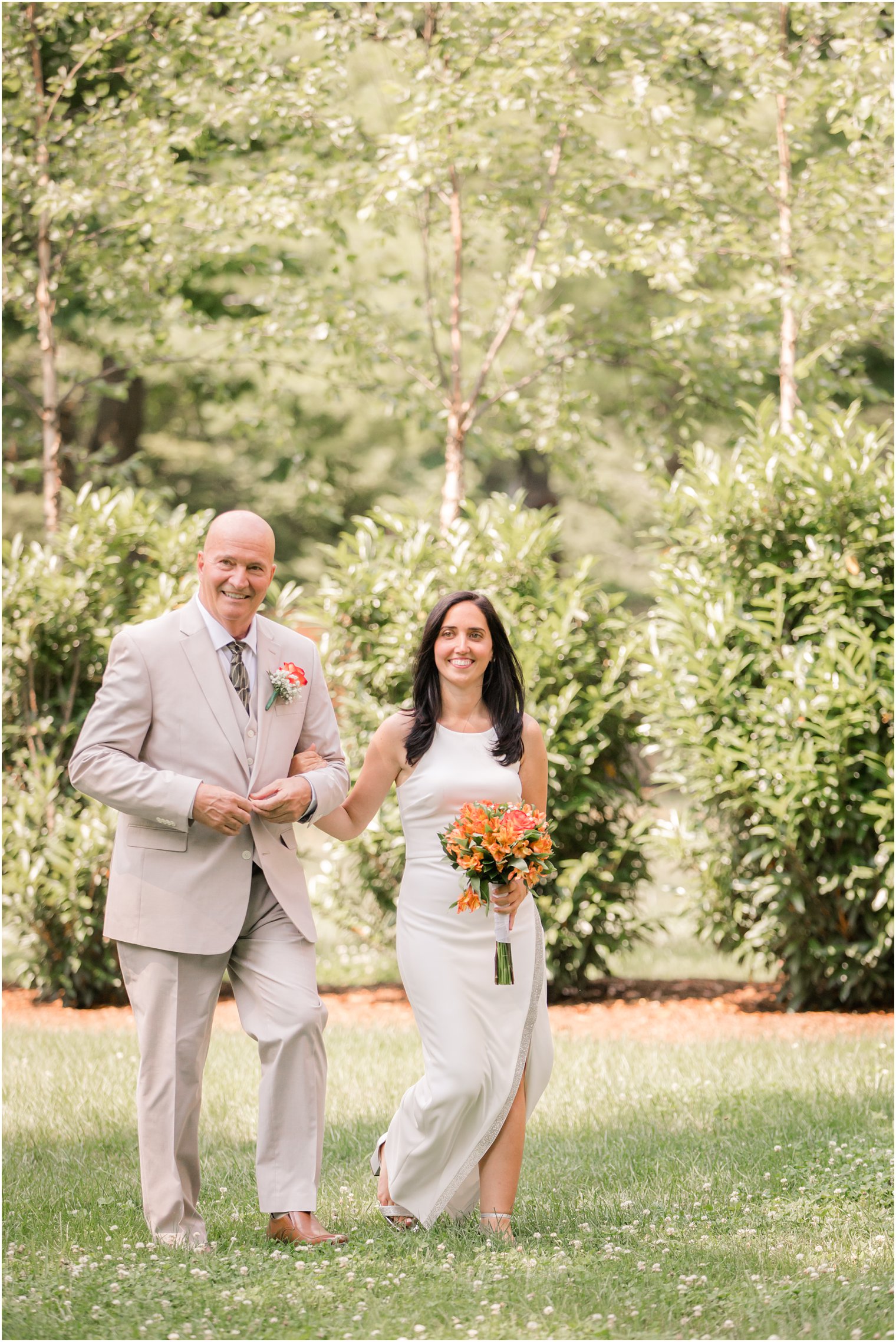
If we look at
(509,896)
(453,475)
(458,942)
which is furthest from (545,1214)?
(453,475)

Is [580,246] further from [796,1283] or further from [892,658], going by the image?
[796,1283]

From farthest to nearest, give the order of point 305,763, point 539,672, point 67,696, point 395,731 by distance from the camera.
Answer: point 67,696 < point 539,672 < point 395,731 < point 305,763

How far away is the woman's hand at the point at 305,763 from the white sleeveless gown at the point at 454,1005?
32cm

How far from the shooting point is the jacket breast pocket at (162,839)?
4637 millimetres

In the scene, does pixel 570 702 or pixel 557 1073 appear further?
pixel 570 702

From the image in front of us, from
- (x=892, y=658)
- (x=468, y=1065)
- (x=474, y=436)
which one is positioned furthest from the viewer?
(x=474, y=436)

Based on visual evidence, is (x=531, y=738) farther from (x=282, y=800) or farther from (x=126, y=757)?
(x=126, y=757)

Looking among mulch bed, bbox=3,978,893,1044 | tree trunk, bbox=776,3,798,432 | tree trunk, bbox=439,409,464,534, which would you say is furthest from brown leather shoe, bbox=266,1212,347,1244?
tree trunk, bbox=776,3,798,432

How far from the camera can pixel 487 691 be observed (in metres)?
5.27

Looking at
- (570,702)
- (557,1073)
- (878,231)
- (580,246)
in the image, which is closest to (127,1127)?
(557,1073)

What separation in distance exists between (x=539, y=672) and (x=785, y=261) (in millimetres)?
3755

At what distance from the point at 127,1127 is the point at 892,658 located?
506 centimetres

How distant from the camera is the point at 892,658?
838cm

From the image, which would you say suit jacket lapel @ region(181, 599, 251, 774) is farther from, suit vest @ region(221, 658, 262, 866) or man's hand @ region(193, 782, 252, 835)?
man's hand @ region(193, 782, 252, 835)
